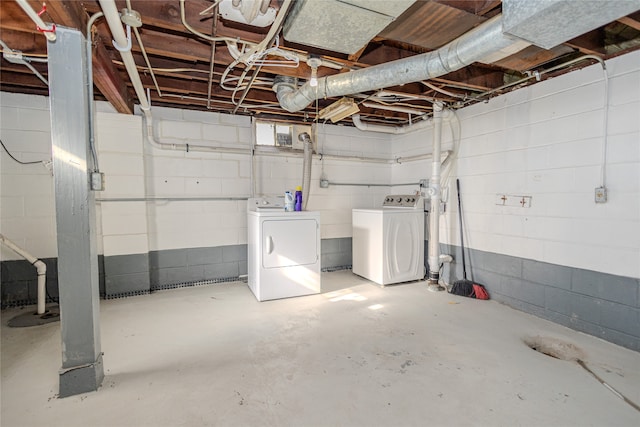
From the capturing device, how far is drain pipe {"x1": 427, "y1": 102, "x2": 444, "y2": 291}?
11.9ft

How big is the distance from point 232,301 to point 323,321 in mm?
1123

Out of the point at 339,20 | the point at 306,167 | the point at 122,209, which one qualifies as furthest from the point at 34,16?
the point at 306,167

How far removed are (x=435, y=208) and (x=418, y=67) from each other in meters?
1.95

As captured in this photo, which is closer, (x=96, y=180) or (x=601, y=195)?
(x=96, y=180)

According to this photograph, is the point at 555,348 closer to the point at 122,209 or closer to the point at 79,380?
the point at 79,380

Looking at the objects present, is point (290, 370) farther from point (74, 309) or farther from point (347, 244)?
point (347, 244)

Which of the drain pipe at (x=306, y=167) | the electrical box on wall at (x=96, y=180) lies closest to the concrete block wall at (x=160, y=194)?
the drain pipe at (x=306, y=167)

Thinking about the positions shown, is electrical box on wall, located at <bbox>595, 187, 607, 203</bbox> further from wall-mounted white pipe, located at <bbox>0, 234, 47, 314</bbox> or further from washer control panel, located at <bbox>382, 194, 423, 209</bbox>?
wall-mounted white pipe, located at <bbox>0, 234, 47, 314</bbox>

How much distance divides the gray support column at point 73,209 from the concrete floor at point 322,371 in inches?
9.7

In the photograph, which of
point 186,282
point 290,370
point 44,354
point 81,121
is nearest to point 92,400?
point 44,354

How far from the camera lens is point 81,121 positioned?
170cm

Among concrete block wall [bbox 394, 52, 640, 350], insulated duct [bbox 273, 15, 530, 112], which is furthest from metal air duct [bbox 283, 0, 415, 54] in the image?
concrete block wall [bbox 394, 52, 640, 350]

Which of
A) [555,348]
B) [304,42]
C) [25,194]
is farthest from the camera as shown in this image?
[25,194]

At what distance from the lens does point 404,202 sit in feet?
13.4
